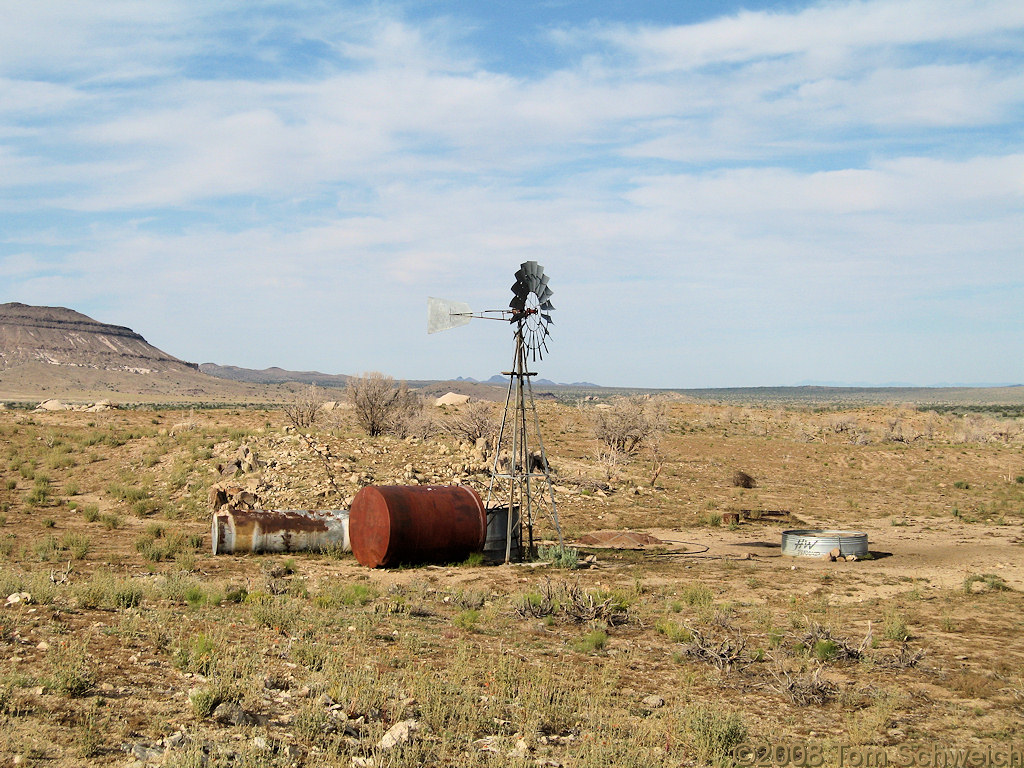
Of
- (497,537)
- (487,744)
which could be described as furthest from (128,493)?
(487,744)

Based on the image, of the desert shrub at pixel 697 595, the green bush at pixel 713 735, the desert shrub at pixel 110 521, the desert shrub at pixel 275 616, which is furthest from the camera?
the desert shrub at pixel 110 521

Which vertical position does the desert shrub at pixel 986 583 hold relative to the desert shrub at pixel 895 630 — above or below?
below

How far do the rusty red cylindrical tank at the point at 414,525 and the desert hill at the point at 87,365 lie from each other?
329 ft

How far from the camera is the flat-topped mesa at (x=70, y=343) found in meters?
137

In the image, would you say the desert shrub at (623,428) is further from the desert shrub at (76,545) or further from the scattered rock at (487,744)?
the scattered rock at (487,744)

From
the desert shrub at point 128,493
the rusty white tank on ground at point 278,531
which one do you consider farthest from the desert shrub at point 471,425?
the rusty white tank on ground at point 278,531

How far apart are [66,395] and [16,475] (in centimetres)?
9250

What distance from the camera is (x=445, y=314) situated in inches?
629

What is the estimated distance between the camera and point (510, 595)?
1283cm

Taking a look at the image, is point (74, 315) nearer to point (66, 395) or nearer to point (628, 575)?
point (66, 395)

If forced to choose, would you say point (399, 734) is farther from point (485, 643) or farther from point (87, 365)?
point (87, 365)

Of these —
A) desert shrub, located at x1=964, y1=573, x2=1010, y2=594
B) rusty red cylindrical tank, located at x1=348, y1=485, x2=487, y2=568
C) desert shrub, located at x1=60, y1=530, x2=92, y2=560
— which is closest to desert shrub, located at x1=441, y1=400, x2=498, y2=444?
rusty red cylindrical tank, located at x1=348, y1=485, x2=487, y2=568

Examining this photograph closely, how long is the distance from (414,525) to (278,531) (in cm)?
324

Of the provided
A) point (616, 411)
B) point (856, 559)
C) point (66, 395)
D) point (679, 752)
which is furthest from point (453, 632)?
point (66, 395)
